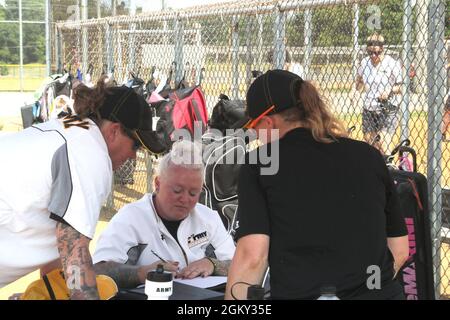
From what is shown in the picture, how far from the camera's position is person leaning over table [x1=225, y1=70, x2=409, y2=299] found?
2.57 meters

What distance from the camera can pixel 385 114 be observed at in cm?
747

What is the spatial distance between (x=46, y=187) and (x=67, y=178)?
0.16 m

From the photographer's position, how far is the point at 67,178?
8.59 ft

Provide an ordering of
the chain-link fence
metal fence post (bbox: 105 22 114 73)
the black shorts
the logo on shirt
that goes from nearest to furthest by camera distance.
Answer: the logo on shirt, the chain-link fence, the black shorts, metal fence post (bbox: 105 22 114 73)

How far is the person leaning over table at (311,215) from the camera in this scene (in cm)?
257

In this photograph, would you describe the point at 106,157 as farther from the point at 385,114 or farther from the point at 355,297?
the point at 385,114

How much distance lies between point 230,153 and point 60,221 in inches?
112

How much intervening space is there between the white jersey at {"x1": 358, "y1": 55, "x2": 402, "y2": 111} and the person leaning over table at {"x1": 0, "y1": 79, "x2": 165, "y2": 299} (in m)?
5.00

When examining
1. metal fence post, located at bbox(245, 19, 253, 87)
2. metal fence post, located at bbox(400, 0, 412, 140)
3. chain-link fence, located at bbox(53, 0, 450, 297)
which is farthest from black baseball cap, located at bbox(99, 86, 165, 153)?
metal fence post, located at bbox(245, 19, 253, 87)

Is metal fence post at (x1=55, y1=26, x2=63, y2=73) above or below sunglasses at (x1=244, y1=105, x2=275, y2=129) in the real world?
above

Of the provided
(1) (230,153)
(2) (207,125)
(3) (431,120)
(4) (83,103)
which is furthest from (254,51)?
(4) (83,103)

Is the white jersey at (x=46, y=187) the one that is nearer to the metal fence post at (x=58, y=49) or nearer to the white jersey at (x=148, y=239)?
the white jersey at (x=148, y=239)

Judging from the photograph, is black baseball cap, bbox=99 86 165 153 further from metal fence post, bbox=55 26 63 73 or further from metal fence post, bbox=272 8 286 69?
metal fence post, bbox=55 26 63 73

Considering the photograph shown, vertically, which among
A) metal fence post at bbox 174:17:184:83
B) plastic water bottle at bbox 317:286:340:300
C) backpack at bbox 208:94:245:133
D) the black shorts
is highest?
metal fence post at bbox 174:17:184:83
